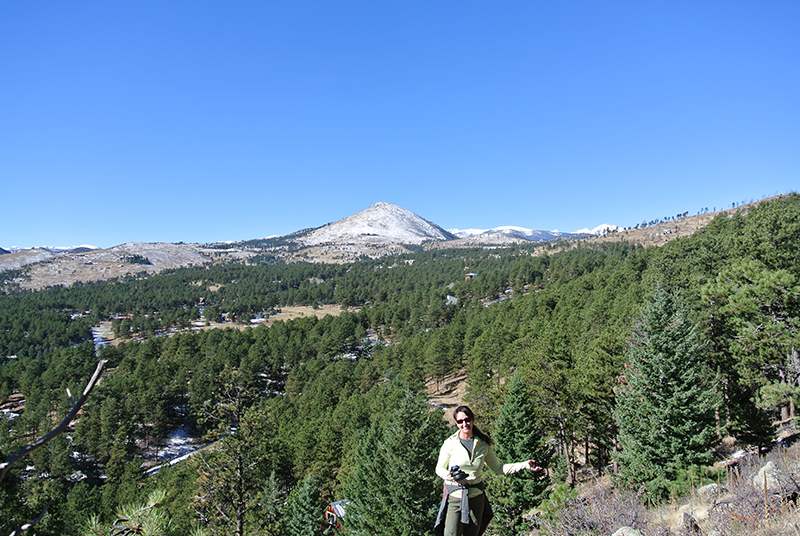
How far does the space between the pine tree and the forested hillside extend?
0.13 m

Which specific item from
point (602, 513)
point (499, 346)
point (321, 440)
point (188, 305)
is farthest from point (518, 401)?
point (188, 305)

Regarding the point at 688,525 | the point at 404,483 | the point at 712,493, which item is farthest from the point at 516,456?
the point at 688,525

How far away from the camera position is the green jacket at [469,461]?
5.48 meters

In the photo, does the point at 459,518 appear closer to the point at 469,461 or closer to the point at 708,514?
the point at 469,461

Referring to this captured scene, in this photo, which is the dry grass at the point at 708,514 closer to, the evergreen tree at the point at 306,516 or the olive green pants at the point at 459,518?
the olive green pants at the point at 459,518

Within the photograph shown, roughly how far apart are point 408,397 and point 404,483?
11.8ft

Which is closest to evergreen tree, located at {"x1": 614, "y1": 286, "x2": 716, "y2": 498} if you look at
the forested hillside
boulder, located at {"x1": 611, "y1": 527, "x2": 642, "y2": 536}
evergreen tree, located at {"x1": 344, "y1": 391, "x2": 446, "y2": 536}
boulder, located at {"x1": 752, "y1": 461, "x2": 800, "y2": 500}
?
the forested hillside

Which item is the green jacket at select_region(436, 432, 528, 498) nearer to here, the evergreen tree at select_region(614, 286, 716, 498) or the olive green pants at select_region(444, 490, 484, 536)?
the olive green pants at select_region(444, 490, 484, 536)

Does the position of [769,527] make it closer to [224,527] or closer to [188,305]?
[224,527]

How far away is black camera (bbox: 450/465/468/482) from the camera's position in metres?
5.34

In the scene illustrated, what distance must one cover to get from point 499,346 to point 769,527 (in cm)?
4494

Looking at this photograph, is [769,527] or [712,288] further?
[712,288]

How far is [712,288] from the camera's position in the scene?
2133 centimetres

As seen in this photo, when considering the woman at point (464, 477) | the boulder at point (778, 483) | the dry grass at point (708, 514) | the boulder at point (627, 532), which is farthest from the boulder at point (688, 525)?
the woman at point (464, 477)
